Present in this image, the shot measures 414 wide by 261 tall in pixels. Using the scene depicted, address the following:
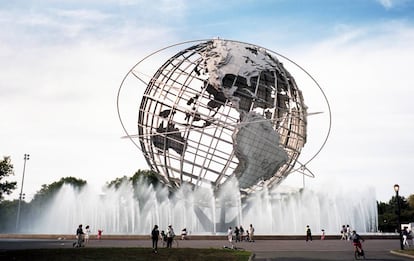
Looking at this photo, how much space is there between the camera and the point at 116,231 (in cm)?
3186

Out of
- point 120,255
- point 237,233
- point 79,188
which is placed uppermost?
point 79,188

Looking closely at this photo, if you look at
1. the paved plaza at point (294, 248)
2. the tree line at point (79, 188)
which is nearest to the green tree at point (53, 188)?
the tree line at point (79, 188)

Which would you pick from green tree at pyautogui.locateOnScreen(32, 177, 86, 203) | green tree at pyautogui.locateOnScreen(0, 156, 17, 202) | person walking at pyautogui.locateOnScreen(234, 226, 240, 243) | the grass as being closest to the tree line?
green tree at pyautogui.locateOnScreen(32, 177, 86, 203)

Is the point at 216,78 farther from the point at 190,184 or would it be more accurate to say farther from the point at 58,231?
the point at 58,231

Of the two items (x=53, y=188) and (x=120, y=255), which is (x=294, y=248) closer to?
(x=120, y=255)

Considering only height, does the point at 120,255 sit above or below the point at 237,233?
below

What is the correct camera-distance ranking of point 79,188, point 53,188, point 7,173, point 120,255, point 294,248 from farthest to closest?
point 53,188
point 79,188
point 7,173
point 294,248
point 120,255

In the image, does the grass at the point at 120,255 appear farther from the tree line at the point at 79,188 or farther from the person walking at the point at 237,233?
the tree line at the point at 79,188

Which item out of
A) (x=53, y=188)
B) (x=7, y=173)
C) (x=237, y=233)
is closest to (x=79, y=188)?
(x=53, y=188)

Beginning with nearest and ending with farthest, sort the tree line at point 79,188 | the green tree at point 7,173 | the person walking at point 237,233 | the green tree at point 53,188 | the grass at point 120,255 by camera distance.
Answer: the grass at point 120,255 → the person walking at point 237,233 → the green tree at point 7,173 → the tree line at point 79,188 → the green tree at point 53,188

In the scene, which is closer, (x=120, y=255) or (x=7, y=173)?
(x=120, y=255)

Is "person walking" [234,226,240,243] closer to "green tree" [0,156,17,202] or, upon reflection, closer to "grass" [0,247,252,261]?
"grass" [0,247,252,261]

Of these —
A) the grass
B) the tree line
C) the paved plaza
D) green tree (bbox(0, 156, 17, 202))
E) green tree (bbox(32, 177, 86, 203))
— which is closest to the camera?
the grass

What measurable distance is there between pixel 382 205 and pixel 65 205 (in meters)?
53.6
